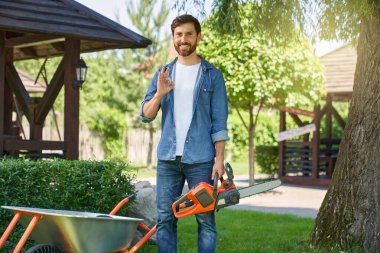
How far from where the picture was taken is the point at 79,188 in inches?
256

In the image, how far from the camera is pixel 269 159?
20.0 metres

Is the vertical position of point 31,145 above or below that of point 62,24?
below

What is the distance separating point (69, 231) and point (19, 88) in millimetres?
6212

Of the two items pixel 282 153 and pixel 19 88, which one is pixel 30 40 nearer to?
pixel 19 88

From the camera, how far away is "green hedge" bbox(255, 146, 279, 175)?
65.4 ft

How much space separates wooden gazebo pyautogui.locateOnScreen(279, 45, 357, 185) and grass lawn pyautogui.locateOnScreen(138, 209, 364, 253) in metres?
6.90

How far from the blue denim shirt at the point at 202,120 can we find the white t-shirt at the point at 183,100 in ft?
0.09

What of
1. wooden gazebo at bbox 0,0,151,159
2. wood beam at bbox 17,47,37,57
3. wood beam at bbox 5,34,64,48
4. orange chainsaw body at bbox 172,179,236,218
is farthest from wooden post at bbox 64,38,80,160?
orange chainsaw body at bbox 172,179,236,218

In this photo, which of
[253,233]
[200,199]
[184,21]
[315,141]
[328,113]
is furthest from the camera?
[328,113]

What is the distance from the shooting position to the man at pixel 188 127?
4.96 meters

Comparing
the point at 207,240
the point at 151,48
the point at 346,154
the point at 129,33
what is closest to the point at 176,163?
the point at 207,240

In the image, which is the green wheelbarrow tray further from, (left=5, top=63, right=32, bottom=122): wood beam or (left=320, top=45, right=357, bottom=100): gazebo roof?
(left=320, top=45, right=357, bottom=100): gazebo roof

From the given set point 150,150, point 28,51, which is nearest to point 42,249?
point 28,51

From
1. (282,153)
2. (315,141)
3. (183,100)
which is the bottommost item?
(282,153)
